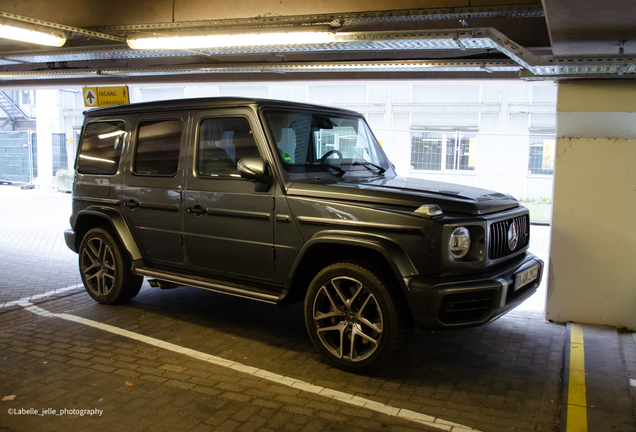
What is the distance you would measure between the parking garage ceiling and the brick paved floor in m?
2.67

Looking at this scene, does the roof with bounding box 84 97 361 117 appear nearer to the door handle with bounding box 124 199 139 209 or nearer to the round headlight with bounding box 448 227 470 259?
the door handle with bounding box 124 199 139 209

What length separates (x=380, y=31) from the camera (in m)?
5.23

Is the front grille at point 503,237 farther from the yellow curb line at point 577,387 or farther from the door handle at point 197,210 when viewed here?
the door handle at point 197,210

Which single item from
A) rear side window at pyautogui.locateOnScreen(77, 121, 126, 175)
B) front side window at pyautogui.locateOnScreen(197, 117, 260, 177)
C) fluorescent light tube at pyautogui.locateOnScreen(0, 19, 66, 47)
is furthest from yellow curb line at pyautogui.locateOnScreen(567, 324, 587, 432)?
fluorescent light tube at pyautogui.locateOnScreen(0, 19, 66, 47)

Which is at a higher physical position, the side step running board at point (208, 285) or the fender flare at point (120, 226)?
the fender flare at point (120, 226)

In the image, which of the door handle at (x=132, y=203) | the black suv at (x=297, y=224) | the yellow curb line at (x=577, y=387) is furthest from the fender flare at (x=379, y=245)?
the door handle at (x=132, y=203)

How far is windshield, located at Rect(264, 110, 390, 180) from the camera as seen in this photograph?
471 cm

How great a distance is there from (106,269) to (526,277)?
441 centimetres

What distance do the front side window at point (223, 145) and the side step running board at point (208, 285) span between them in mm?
1007

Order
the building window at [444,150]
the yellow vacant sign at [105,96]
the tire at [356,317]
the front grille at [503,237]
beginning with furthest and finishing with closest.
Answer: the building window at [444,150] < the yellow vacant sign at [105,96] < the front grille at [503,237] < the tire at [356,317]

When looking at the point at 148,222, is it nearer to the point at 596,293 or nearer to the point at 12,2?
the point at 12,2

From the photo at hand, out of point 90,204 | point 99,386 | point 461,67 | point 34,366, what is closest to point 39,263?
point 90,204

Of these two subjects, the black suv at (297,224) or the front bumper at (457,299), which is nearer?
the front bumper at (457,299)

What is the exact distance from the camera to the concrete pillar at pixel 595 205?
5375 millimetres
